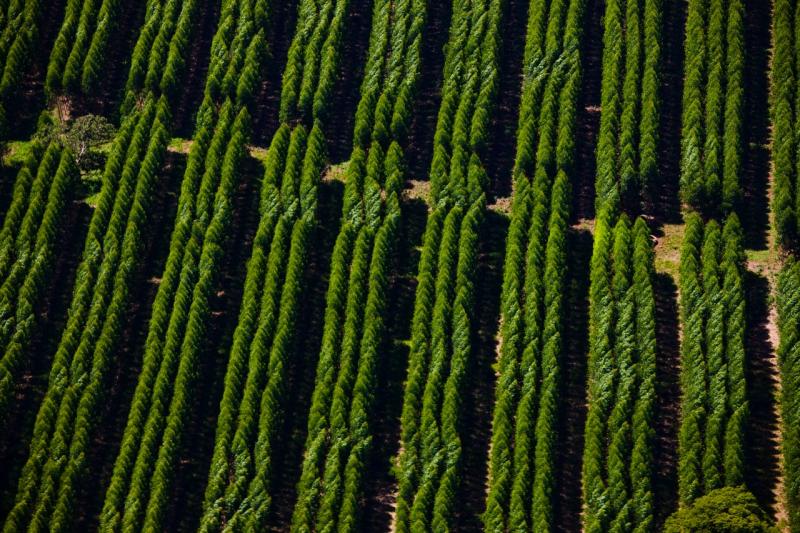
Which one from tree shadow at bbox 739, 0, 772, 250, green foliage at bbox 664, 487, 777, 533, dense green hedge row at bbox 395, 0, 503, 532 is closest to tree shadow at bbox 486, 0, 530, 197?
dense green hedge row at bbox 395, 0, 503, 532

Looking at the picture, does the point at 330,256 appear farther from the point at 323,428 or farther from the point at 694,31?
the point at 694,31

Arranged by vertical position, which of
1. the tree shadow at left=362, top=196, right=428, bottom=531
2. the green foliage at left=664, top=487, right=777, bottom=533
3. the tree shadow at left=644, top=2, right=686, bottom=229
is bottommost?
the green foliage at left=664, top=487, right=777, bottom=533

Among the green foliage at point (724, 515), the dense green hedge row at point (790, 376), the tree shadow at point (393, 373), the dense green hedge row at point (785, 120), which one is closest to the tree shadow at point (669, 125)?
the dense green hedge row at point (785, 120)

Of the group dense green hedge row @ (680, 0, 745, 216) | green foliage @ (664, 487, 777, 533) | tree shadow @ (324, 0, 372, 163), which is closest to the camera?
green foliage @ (664, 487, 777, 533)

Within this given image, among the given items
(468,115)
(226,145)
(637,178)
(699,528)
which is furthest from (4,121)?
(699,528)

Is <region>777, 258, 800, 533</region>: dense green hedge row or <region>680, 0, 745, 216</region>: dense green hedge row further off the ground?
<region>680, 0, 745, 216</region>: dense green hedge row

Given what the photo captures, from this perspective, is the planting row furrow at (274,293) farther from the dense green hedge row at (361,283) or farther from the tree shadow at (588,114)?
the tree shadow at (588,114)

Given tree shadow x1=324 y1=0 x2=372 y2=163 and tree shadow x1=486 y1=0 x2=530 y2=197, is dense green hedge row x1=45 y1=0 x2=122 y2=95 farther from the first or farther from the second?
tree shadow x1=486 y1=0 x2=530 y2=197
